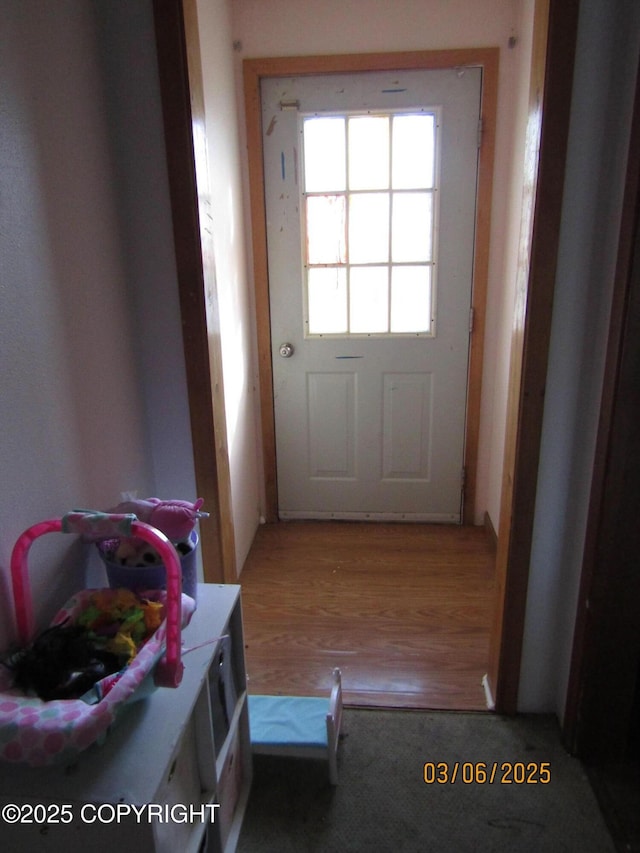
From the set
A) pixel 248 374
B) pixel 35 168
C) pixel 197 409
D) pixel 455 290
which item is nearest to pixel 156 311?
pixel 197 409

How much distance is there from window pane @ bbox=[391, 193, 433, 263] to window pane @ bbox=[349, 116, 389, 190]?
116 mm

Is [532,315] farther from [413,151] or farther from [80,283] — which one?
[413,151]

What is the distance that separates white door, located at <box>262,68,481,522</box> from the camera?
Result: 229cm

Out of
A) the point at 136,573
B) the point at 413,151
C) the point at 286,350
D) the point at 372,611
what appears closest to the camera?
the point at 136,573

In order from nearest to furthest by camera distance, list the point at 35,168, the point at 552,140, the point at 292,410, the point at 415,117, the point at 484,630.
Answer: the point at 35,168
the point at 552,140
the point at 484,630
the point at 415,117
the point at 292,410

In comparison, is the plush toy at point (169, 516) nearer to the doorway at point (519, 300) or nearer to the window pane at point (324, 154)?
the doorway at point (519, 300)

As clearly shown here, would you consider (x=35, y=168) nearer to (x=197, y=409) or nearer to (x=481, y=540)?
(x=197, y=409)

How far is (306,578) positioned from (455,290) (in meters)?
1.44

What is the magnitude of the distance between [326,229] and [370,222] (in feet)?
0.65

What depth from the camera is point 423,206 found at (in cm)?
236

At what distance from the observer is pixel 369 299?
97.6 inches
